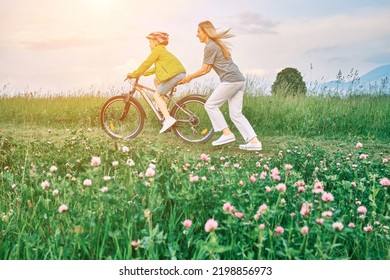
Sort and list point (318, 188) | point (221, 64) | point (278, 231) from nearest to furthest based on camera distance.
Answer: point (278, 231), point (318, 188), point (221, 64)

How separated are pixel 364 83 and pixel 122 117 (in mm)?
1911

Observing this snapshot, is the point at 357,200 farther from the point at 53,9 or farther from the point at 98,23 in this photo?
the point at 53,9

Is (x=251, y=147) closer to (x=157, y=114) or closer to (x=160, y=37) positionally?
(x=157, y=114)

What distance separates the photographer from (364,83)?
4.11 meters

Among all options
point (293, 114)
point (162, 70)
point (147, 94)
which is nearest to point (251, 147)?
point (293, 114)

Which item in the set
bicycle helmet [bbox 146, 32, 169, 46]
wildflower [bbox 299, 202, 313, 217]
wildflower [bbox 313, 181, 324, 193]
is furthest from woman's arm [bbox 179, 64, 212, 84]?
wildflower [bbox 299, 202, 313, 217]

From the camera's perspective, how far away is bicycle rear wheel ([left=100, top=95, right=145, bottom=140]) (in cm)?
407

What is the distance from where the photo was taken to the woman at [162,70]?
3584 mm

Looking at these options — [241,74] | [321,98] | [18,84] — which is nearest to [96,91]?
[18,84]

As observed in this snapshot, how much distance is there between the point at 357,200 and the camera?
2.72 meters

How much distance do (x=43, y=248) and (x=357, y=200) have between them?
1565 millimetres

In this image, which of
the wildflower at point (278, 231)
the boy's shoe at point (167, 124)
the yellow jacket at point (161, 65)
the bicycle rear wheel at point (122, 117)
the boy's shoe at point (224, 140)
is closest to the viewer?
the wildflower at point (278, 231)

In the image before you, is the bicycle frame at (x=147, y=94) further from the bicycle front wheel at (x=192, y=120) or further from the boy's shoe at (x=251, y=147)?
the boy's shoe at (x=251, y=147)

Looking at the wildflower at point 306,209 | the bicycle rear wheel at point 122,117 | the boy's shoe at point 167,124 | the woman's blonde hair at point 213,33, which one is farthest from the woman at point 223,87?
the wildflower at point 306,209
